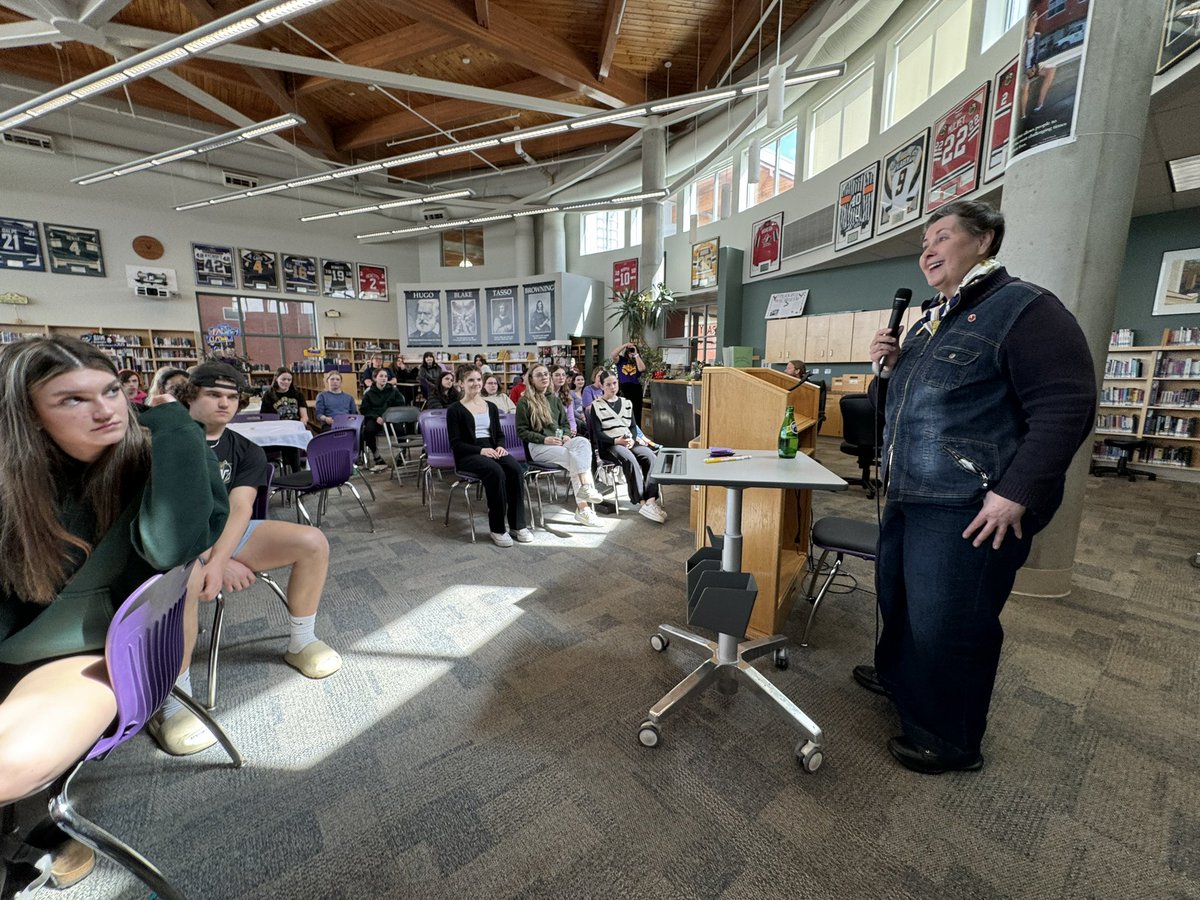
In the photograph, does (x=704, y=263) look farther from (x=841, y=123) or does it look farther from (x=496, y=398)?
(x=496, y=398)

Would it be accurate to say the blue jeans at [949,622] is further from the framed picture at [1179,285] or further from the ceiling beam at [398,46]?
the ceiling beam at [398,46]

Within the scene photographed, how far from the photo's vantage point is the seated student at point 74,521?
3.25 feet

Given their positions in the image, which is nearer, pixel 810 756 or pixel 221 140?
pixel 810 756

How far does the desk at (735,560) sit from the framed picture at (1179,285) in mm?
6834

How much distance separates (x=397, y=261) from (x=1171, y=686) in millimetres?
15128

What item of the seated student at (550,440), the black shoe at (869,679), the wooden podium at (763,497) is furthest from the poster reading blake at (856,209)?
the black shoe at (869,679)

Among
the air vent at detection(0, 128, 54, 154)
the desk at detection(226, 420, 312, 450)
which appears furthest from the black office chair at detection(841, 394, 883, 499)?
the air vent at detection(0, 128, 54, 154)

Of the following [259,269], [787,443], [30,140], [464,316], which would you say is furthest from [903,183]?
[30,140]

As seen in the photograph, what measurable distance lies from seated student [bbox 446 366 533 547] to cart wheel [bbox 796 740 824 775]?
231 centimetres

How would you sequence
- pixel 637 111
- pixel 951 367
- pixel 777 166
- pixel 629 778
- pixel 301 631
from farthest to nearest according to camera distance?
pixel 777 166
pixel 637 111
pixel 301 631
pixel 629 778
pixel 951 367

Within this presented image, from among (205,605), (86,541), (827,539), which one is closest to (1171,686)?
(827,539)

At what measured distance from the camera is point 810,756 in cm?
147

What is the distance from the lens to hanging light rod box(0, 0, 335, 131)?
4.02m

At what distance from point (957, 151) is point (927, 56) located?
87.5 inches
